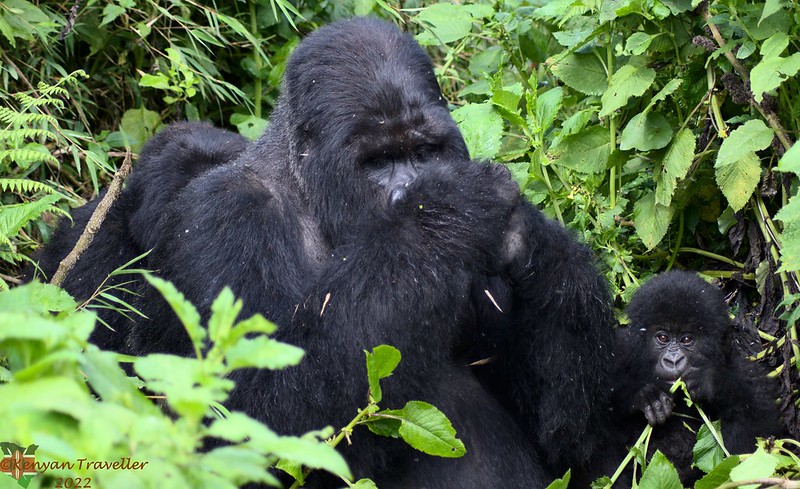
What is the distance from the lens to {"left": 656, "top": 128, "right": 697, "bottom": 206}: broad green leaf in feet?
12.3

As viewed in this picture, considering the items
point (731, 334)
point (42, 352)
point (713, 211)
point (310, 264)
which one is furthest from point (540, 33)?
point (42, 352)

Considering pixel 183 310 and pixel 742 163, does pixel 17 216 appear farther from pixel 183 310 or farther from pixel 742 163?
pixel 742 163

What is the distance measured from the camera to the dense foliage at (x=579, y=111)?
3.45 m

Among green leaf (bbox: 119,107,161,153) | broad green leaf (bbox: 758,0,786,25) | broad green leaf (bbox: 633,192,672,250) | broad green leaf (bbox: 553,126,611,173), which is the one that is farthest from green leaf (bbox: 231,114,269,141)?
broad green leaf (bbox: 758,0,786,25)

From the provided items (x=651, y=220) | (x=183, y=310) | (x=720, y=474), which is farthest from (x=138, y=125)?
(x=183, y=310)

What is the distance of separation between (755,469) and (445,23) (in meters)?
2.93

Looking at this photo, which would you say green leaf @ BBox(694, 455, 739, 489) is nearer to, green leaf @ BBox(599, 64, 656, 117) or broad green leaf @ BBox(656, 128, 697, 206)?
broad green leaf @ BBox(656, 128, 697, 206)

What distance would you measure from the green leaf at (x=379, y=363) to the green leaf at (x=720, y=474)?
0.98 m

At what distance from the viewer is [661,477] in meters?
2.84

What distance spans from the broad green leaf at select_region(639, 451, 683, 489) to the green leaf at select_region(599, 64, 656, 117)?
1475mm

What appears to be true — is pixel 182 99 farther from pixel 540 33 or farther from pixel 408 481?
pixel 408 481

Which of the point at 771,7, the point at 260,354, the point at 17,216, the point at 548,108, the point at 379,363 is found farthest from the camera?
the point at 548,108

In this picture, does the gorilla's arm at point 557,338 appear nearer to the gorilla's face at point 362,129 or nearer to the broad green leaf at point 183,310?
the gorilla's face at point 362,129

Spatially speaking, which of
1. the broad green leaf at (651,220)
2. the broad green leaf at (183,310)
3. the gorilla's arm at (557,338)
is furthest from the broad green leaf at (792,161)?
the broad green leaf at (183,310)
